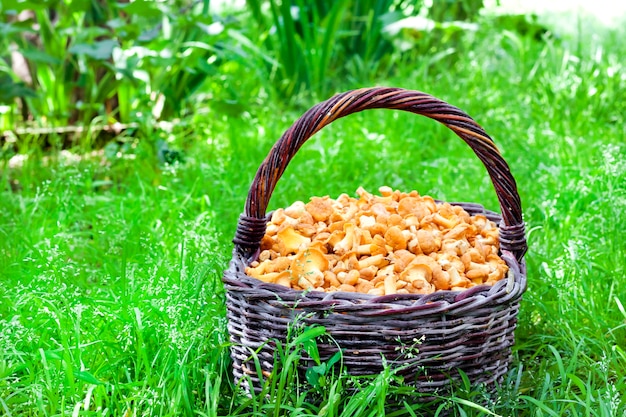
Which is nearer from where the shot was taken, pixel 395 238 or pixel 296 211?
pixel 395 238

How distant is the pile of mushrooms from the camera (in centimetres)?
157

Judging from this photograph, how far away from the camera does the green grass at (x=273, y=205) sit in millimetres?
1524

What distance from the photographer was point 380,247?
5.52ft

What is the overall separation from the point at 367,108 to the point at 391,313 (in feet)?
1.45

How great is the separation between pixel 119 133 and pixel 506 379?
2487 millimetres

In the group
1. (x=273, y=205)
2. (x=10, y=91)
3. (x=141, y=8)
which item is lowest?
(x=273, y=205)

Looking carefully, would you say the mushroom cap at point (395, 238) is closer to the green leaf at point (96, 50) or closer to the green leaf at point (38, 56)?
the green leaf at point (96, 50)

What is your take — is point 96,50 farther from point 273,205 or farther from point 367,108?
point 367,108

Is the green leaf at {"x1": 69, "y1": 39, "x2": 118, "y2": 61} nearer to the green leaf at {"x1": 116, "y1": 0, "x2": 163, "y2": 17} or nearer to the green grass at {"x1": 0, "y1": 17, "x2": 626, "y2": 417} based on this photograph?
the green leaf at {"x1": 116, "y1": 0, "x2": 163, "y2": 17}

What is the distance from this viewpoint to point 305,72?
4160mm

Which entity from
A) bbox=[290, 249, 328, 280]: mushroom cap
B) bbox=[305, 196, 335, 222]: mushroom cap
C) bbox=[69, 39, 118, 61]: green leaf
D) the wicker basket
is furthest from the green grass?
bbox=[69, 39, 118, 61]: green leaf

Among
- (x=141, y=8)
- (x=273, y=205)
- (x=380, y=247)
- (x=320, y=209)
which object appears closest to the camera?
(x=380, y=247)

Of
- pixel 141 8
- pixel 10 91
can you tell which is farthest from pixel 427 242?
pixel 10 91

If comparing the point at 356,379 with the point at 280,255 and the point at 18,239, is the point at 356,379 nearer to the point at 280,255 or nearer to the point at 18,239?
the point at 280,255
